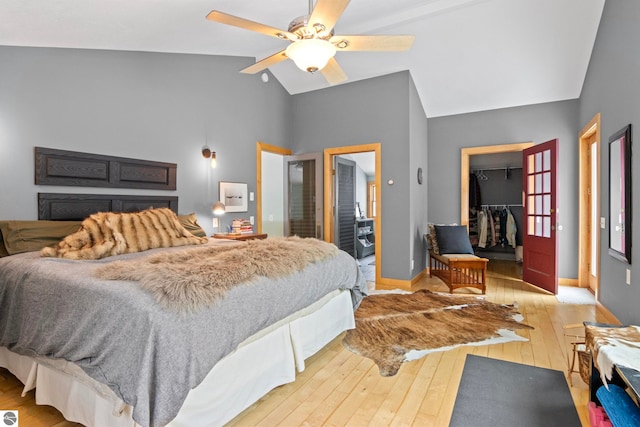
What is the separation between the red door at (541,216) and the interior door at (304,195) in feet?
9.97

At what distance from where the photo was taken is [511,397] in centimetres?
203

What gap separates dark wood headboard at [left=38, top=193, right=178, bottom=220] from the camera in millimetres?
2805

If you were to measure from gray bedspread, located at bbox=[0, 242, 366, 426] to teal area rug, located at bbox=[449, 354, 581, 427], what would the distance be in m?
1.20

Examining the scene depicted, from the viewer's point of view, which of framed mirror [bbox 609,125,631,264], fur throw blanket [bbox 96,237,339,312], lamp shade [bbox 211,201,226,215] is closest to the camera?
fur throw blanket [bbox 96,237,339,312]

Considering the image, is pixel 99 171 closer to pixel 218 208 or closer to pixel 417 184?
pixel 218 208

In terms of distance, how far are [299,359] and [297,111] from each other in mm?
4340

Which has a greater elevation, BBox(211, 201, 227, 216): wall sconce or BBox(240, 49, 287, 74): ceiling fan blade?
BBox(240, 49, 287, 74): ceiling fan blade

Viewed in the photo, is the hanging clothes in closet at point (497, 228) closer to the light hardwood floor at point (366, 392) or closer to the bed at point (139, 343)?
the light hardwood floor at point (366, 392)

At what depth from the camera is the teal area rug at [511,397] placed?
1.81 metres

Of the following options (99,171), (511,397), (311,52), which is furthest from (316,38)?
(511,397)

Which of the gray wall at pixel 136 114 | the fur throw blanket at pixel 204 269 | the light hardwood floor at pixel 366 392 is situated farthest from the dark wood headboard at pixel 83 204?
the fur throw blanket at pixel 204 269

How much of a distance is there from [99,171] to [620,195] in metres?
4.80

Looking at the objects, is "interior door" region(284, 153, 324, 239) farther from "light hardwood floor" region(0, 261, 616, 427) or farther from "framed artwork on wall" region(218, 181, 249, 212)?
"light hardwood floor" region(0, 261, 616, 427)

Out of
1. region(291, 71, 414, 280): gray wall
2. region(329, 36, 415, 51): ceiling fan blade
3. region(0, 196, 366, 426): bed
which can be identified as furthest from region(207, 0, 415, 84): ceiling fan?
region(291, 71, 414, 280): gray wall
